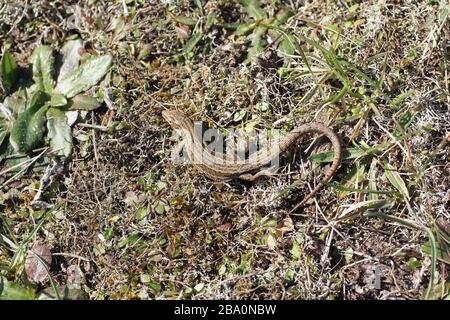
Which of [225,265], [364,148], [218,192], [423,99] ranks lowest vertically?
[225,265]

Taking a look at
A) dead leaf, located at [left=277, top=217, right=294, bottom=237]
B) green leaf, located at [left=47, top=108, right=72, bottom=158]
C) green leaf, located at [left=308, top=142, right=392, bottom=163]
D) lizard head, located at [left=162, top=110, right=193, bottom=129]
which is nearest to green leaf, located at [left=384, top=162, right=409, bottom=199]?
green leaf, located at [left=308, top=142, right=392, bottom=163]

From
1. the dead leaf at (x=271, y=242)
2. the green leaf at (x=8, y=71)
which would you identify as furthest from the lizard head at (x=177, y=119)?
the green leaf at (x=8, y=71)

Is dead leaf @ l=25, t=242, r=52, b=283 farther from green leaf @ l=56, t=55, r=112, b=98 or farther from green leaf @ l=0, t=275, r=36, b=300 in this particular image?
green leaf @ l=56, t=55, r=112, b=98

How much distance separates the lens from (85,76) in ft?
15.7

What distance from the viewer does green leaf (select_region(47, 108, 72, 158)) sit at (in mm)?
4664

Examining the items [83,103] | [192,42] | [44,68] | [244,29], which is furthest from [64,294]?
[244,29]

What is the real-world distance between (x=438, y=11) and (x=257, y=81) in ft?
4.70

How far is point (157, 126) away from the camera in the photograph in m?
4.61

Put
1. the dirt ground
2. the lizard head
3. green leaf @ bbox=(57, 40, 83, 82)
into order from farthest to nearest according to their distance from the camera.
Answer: green leaf @ bbox=(57, 40, 83, 82) → the lizard head → the dirt ground

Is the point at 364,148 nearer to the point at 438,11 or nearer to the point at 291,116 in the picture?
the point at 291,116

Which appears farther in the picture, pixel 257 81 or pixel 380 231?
pixel 257 81

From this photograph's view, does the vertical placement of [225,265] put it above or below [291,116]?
below

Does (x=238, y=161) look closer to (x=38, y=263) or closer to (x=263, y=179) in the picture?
(x=263, y=179)
